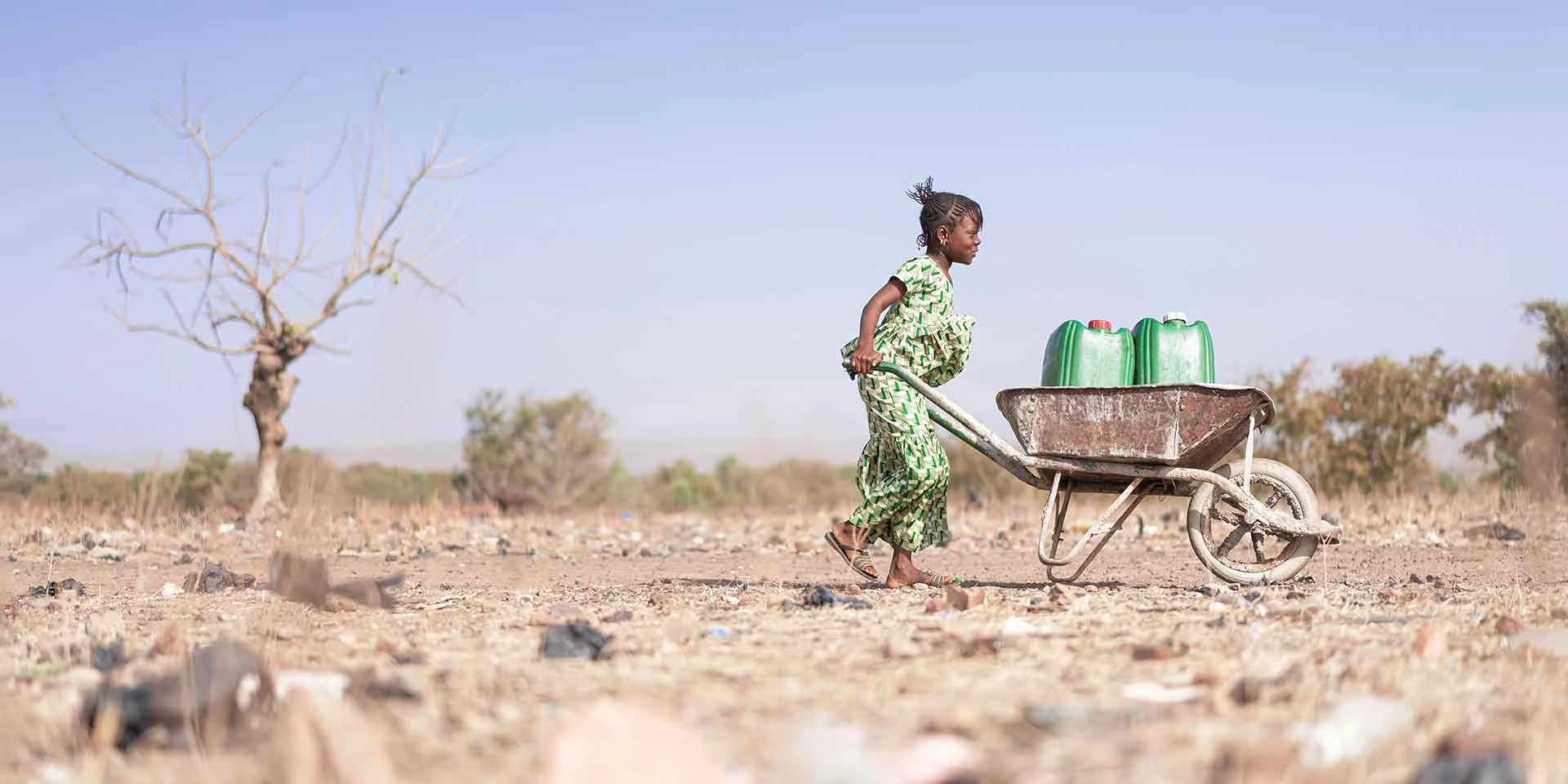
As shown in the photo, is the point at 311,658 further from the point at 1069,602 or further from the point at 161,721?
the point at 1069,602

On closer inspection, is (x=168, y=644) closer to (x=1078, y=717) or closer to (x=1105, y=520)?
(x=1078, y=717)

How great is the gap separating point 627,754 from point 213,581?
14.7 feet

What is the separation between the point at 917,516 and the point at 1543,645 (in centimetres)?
267

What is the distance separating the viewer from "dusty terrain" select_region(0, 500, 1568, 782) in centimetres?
224

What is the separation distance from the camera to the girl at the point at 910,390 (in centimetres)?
555

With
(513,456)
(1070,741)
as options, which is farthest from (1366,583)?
(513,456)

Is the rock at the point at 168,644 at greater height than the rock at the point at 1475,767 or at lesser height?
lesser

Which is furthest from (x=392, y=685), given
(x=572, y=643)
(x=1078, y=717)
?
(x=1078, y=717)

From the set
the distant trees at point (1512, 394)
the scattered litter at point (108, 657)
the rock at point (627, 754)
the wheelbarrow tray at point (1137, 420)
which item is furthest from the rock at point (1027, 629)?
the distant trees at point (1512, 394)

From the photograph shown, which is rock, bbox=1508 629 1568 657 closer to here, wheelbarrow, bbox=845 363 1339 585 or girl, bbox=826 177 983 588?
wheelbarrow, bbox=845 363 1339 585

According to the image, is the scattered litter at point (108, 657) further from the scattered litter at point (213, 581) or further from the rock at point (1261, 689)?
the rock at point (1261, 689)

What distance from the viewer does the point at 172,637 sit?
11.9 feet

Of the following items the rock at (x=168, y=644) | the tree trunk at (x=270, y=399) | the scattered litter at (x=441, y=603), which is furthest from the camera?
the tree trunk at (x=270, y=399)

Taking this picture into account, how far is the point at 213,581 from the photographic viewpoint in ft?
19.4
